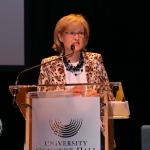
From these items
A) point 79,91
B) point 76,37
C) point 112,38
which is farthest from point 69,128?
point 112,38

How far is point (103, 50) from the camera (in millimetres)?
4543

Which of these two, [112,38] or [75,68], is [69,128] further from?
[112,38]

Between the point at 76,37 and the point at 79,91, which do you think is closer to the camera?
the point at 79,91

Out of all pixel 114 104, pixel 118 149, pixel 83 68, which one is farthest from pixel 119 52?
pixel 114 104

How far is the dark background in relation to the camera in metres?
4.49

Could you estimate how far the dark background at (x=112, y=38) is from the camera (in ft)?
14.7

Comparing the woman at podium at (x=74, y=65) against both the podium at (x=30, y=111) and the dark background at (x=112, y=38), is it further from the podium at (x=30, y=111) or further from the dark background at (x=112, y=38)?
the dark background at (x=112, y=38)

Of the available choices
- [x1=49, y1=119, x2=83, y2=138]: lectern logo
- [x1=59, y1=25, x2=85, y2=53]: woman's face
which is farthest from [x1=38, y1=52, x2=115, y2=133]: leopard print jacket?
[x1=49, y1=119, x2=83, y2=138]: lectern logo

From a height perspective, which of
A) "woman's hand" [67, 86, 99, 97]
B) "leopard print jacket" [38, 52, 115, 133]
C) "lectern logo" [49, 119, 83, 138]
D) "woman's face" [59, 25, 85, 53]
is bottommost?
"lectern logo" [49, 119, 83, 138]

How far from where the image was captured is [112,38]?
4523 mm

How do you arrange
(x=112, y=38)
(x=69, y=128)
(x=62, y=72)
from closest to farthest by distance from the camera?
(x=69, y=128)
(x=62, y=72)
(x=112, y=38)

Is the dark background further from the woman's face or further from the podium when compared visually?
the podium

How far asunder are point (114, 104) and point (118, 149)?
188 centimetres

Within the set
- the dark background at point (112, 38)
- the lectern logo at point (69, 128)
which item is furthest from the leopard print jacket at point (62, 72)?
the dark background at point (112, 38)
